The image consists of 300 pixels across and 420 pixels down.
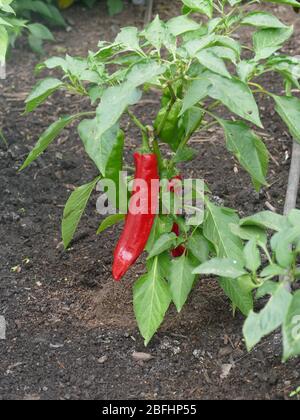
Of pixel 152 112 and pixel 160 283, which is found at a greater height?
pixel 160 283

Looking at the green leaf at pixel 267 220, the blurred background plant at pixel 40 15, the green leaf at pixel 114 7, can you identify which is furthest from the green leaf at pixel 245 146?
the green leaf at pixel 114 7

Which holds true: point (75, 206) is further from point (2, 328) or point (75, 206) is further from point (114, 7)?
point (114, 7)

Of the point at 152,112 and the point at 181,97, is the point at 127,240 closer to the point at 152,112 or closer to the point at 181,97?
the point at 181,97

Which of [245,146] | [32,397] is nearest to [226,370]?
[32,397]

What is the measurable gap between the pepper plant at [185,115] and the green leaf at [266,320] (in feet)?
0.05

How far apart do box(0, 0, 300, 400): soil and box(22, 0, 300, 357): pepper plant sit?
0.19 metres

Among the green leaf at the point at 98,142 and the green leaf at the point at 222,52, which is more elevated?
the green leaf at the point at 222,52

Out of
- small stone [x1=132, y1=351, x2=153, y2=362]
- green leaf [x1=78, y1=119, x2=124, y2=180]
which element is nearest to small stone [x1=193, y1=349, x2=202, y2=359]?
small stone [x1=132, y1=351, x2=153, y2=362]

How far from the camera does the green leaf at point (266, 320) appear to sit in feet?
7.74

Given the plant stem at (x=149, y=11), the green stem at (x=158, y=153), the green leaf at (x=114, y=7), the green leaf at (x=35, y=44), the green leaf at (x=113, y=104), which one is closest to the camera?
the green leaf at (x=113, y=104)

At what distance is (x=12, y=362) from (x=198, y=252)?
735 millimetres

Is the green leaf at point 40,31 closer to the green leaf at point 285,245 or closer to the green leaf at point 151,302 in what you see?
the green leaf at point 151,302

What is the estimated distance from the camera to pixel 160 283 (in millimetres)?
2967
